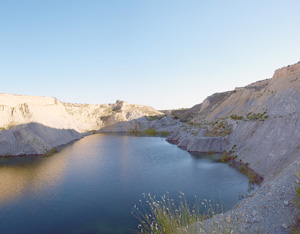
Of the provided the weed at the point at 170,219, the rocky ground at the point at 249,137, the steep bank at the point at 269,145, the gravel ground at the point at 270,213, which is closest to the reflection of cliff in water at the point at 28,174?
the rocky ground at the point at 249,137

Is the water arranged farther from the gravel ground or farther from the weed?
the gravel ground

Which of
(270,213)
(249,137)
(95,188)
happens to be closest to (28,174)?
(95,188)

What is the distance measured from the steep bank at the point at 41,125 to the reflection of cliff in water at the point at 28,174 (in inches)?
199

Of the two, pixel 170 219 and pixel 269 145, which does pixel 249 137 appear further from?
pixel 170 219

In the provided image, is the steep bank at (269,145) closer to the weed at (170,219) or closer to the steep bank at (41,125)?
the weed at (170,219)

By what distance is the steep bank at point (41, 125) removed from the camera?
47.2 meters

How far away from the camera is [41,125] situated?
5800 centimetres

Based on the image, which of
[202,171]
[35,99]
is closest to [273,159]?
[202,171]

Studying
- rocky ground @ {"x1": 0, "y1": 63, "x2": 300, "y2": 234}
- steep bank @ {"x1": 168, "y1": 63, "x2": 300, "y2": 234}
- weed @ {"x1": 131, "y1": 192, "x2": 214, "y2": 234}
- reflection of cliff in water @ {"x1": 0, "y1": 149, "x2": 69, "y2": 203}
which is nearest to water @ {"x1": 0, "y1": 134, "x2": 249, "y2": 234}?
reflection of cliff in water @ {"x1": 0, "y1": 149, "x2": 69, "y2": 203}

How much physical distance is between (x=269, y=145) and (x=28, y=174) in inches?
1474

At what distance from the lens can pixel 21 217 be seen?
18.8 m

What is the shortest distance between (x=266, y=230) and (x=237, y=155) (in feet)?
89.7

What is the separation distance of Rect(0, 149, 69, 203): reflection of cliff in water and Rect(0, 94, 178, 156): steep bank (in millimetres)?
5050

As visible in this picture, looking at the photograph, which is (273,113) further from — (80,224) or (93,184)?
(80,224)
